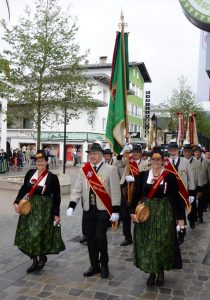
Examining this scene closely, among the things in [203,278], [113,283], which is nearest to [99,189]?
[113,283]

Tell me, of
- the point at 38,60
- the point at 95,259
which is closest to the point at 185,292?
the point at 95,259

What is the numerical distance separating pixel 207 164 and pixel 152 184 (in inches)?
210

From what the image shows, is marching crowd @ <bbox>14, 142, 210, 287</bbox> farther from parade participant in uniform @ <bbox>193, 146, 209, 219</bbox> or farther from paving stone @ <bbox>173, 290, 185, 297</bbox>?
parade participant in uniform @ <bbox>193, 146, 209, 219</bbox>

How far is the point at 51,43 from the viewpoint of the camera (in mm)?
14383

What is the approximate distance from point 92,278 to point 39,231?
1002 millimetres

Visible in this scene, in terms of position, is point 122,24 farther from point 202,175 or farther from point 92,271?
point 202,175

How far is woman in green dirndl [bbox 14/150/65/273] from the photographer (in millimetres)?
5184

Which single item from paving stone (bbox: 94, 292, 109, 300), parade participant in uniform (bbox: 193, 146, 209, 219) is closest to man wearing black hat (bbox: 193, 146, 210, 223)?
parade participant in uniform (bbox: 193, 146, 209, 219)

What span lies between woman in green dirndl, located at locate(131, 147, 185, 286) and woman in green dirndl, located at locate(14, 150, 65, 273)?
123cm

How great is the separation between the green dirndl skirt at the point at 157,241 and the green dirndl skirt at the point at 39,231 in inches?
50.0

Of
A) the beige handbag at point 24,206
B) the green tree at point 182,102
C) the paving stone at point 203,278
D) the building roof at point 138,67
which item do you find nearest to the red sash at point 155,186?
the paving stone at point 203,278

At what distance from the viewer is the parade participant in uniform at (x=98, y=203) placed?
521cm

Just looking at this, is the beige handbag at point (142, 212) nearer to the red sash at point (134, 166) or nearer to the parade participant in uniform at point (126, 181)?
the parade participant in uniform at point (126, 181)

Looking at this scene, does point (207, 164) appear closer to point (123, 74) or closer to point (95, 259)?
point (123, 74)
